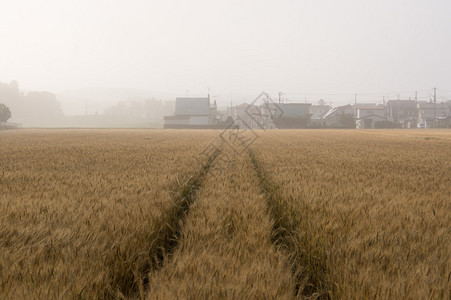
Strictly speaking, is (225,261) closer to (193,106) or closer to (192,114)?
(192,114)

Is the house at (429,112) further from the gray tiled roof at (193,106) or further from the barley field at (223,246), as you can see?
the barley field at (223,246)

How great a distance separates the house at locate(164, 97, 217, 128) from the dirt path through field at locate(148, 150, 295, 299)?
7768cm

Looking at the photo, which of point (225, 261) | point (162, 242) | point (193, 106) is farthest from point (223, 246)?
point (193, 106)

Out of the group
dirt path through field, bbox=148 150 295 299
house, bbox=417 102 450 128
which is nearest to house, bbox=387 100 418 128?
house, bbox=417 102 450 128

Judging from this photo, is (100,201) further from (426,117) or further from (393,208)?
(426,117)

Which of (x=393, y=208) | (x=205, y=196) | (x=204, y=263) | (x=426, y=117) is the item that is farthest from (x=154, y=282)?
(x=426, y=117)

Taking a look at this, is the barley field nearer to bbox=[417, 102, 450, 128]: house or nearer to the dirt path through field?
the dirt path through field

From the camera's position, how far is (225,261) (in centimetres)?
221

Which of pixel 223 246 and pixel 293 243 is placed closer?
pixel 223 246

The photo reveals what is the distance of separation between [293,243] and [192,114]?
88925 millimetres

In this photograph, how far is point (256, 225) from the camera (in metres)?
3.09

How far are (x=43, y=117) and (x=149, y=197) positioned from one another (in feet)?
514

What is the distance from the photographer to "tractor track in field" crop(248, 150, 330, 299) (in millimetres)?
2154

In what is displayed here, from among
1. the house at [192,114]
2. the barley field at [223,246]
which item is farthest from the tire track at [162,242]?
the house at [192,114]
